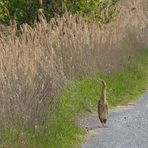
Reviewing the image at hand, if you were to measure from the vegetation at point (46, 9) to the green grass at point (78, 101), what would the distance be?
1503 mm

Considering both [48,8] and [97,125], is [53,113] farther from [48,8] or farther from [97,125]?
[48,8]

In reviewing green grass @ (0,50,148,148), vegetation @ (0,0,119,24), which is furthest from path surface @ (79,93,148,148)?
vegetation @ (0,0,119,24)

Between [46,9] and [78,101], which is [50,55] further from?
[46,9]

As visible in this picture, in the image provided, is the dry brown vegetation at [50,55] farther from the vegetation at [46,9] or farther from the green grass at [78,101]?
the vegetation at [46,9]

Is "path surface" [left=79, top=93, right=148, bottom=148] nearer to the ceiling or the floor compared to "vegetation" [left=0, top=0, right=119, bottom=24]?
nearer to the floor

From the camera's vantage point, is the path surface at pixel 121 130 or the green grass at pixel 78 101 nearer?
A: the green grass at pixel 78 101

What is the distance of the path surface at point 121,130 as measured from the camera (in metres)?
8.60

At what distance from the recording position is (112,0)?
50.6 feet

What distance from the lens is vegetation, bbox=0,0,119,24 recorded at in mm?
13914

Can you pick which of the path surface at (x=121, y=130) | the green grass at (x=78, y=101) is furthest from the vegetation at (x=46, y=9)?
the path surface at (x=121, y=130)

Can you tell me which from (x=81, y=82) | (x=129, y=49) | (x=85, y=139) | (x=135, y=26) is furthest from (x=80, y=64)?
(x=135, y=26)

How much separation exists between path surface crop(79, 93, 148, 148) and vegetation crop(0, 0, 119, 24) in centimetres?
356

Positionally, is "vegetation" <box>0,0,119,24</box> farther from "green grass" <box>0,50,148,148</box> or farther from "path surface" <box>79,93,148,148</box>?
"path surface" <box>79,93,148,148</box>

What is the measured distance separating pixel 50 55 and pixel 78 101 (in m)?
0.97
